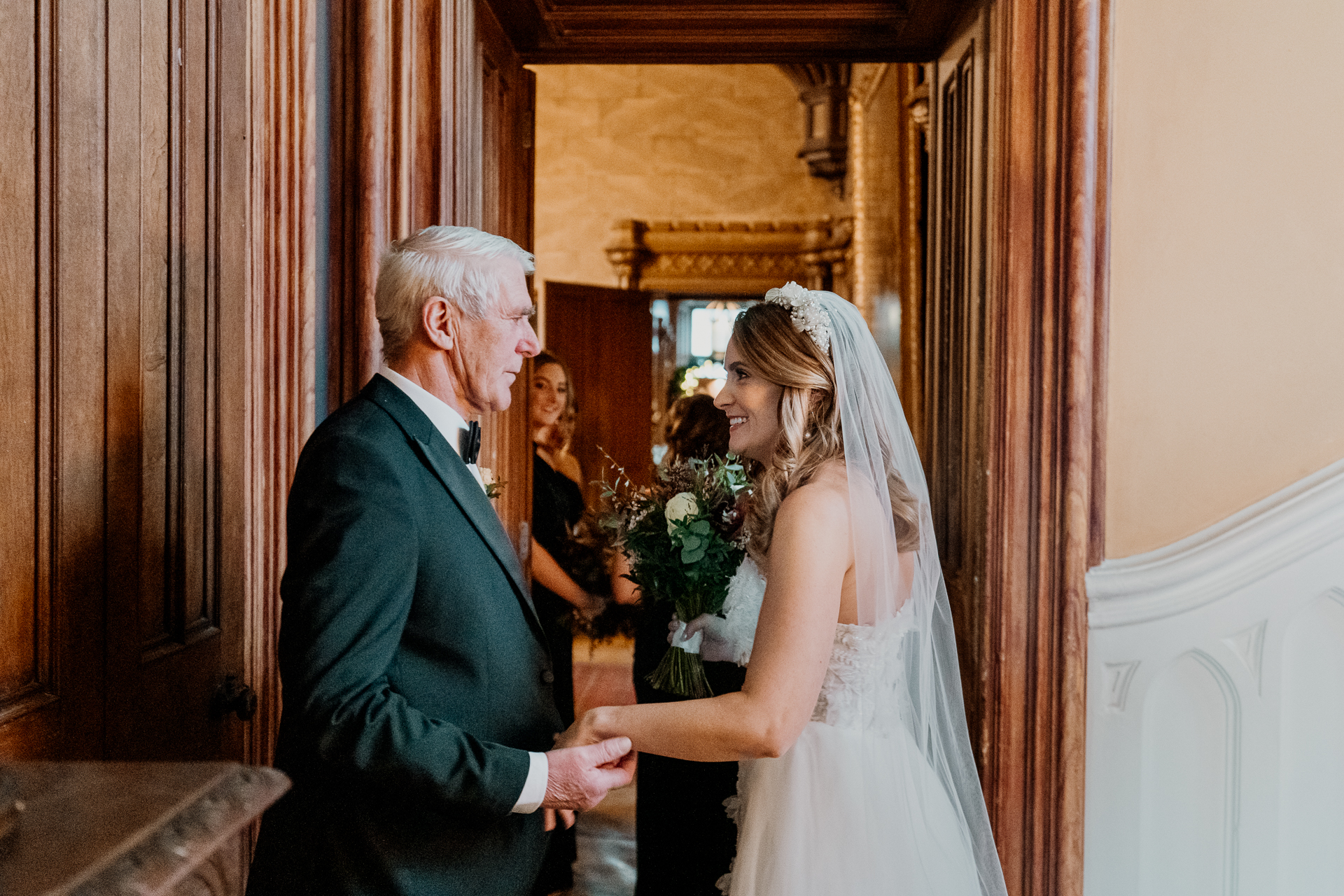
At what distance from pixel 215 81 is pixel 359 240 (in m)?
0.55

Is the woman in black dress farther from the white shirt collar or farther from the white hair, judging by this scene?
Answer: the white hair

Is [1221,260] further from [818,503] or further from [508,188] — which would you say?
[508,188]

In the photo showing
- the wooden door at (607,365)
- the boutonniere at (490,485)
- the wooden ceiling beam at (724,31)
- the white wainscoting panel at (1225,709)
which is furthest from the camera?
the wooden door at (607,365)

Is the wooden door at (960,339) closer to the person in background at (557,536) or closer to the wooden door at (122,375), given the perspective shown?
the person in background at (557,536)

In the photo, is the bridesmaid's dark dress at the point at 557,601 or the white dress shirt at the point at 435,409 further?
the bridesmaid's dark dress at the point at 557,601

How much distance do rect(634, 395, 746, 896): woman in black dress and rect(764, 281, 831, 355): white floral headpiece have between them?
1.00 metres

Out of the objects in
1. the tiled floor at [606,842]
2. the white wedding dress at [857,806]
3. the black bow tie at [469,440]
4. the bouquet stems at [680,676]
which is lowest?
the tiled floor at [606,842]

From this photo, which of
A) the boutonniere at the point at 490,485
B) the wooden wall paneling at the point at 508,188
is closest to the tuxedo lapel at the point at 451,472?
the boutonniere at the point at 490,485

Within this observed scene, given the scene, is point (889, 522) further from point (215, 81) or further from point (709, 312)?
point (709, 312)

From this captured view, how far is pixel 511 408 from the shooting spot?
3283 mm

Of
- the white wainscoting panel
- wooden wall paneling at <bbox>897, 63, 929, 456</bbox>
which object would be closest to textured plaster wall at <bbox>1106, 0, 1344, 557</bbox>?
the white wainscoting panel

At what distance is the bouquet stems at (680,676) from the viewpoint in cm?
217

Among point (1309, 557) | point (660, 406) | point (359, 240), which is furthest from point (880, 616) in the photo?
point (660, 406)

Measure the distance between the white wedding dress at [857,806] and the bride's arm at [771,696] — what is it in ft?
0.95
